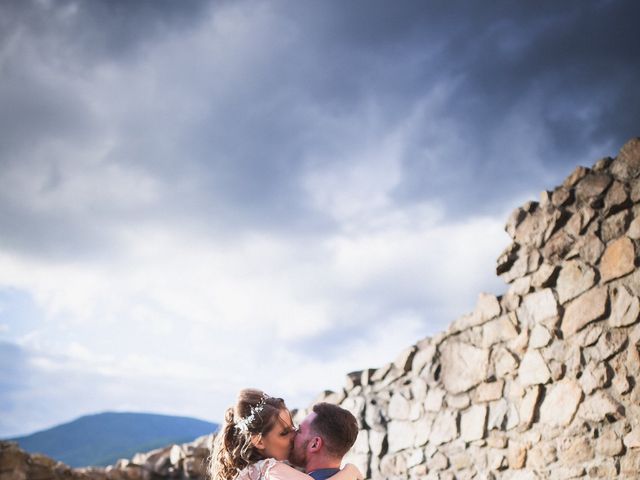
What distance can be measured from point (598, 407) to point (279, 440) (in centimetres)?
197

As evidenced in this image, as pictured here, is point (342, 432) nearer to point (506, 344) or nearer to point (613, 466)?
point (613, 466)

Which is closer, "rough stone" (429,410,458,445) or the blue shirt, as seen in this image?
the blue shirt

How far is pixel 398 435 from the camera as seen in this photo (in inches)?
172

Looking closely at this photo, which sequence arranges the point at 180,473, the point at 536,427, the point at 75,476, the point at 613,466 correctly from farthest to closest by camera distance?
the point at 180,473
the point at 75,476
the point at 536,427
the point at 613,466

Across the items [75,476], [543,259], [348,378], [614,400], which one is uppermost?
[543,259]

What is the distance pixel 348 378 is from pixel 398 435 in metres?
0.80

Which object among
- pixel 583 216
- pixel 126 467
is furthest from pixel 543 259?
pixel 126 467

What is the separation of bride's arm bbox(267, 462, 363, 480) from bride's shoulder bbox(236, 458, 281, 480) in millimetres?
28

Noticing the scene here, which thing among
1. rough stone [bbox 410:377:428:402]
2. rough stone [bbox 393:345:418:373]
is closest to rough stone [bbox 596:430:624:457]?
rough stone [bbox 410:377:428:402]

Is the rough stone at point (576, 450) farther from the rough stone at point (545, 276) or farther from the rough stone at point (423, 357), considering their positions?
the rough stone at point (423, 357)

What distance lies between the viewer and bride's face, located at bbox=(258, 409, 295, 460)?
221 cm

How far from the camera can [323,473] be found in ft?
6.93

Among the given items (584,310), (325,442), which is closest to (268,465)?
(325,442)

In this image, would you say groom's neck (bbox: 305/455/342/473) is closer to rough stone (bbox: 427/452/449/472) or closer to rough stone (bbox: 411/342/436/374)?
rough stone (bbox: 427/452/449/472)
